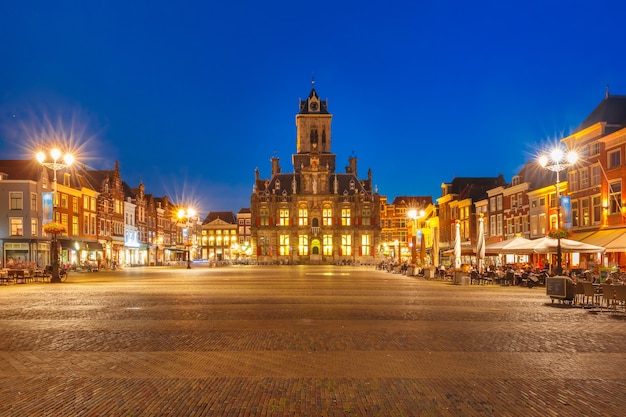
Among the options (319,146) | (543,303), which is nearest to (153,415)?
A: (543,303)

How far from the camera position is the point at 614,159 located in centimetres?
3944

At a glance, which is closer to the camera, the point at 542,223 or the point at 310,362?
the point at 310,362

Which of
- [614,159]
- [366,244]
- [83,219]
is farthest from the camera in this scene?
[366,244]

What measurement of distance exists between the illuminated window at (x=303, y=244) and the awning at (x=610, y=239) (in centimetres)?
7012

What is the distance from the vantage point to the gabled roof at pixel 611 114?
1628 inches

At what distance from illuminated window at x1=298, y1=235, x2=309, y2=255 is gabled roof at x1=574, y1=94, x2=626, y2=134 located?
67.3m

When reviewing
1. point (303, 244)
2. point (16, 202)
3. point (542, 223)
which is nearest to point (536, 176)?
point (542, 223)

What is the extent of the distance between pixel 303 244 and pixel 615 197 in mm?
72166

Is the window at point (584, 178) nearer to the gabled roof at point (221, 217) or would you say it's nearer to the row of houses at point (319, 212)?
the row of houses at point (319, 212)

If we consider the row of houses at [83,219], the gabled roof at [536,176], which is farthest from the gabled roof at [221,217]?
the gabled roof at [536,176]

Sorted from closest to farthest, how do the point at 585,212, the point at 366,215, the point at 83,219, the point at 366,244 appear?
the point at 585,212
the point at 83,219
the point at 366,244
the point at 366,215

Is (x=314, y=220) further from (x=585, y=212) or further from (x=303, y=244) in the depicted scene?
(x=585, y=212)

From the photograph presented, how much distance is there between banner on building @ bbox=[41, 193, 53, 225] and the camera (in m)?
57.0

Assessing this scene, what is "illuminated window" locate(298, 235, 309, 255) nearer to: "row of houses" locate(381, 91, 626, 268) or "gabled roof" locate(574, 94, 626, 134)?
"row of houses" locate(381, 91, 626, 268)
